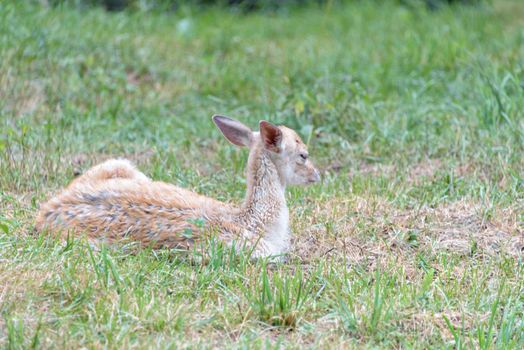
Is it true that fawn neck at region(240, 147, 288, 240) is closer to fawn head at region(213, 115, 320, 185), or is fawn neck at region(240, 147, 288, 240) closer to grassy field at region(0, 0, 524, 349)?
fawn head at region(213, 115, 320, 185)

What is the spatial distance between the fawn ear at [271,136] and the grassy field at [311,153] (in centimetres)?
55

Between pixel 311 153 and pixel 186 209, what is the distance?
244 cm

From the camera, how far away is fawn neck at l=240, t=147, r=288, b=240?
6031 mm

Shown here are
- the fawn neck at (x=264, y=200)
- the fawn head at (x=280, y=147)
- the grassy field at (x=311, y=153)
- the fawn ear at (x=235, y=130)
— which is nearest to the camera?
the grassy field at (x=311, y=153)

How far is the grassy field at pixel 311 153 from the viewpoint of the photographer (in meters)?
4.82

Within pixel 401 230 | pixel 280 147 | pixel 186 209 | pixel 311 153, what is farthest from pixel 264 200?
pixel 311 153

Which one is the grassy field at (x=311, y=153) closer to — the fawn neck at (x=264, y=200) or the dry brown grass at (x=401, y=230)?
the dry brown grass at (x=401, y=230)

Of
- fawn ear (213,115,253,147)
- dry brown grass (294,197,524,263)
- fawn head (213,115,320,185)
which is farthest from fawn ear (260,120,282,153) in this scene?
dry brown grass (294,197,524,263)

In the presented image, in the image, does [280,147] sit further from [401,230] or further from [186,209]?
[401,230]

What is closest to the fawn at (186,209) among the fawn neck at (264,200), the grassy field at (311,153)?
the fawn neck at (264,200)

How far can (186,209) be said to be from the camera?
19.2 ft

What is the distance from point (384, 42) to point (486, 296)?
6.26 m

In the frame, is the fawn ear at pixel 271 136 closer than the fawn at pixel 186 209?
No

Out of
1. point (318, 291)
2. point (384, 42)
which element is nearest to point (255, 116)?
point (384, 42)
